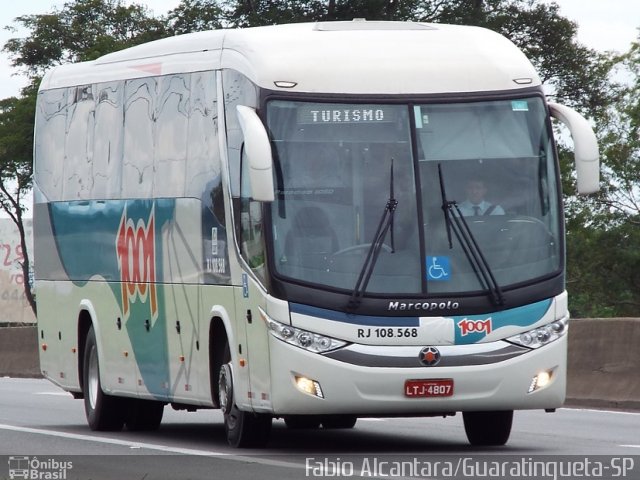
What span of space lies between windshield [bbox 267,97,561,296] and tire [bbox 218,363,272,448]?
4.99 ft

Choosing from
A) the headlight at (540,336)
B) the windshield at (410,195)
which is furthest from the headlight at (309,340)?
the headlight at (540,336)

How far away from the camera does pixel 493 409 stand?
1446 centimetres

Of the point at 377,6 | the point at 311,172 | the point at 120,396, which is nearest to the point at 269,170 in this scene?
the point at 311,172

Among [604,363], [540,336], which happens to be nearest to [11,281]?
[604,363]

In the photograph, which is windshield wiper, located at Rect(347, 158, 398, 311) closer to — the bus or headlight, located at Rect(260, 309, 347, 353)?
the bus

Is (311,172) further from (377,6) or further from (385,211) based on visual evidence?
(377,6)

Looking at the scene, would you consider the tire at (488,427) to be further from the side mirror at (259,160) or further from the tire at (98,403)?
the tire at (98,403)

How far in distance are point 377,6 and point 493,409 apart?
1498 inches

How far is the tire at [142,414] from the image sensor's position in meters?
19.4

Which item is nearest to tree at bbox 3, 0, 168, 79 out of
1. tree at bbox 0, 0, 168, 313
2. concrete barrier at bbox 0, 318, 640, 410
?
tree at bbox 0, 0, 168, 313

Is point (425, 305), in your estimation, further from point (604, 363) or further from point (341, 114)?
point (604, 363)

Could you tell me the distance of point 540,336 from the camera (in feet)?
47.8

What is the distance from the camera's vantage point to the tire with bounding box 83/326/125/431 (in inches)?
757

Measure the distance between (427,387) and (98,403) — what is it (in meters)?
5.96
